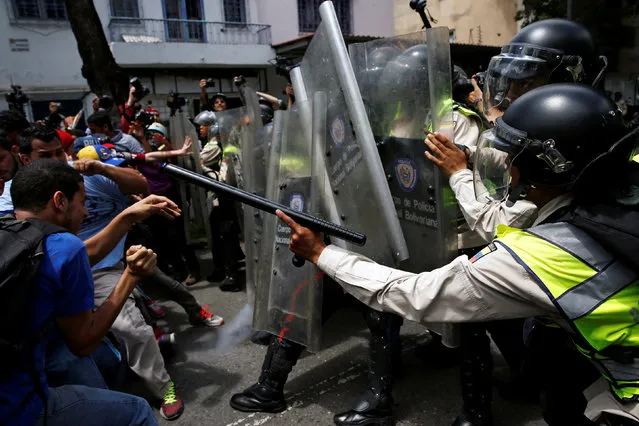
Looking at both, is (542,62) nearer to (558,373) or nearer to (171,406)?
(558,373)

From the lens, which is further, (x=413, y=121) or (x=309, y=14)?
(x=309, y=14)

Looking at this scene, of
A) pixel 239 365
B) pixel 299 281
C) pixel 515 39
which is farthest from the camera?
pixel 239 365

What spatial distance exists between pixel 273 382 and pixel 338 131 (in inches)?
56.6

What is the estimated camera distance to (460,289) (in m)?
1.40

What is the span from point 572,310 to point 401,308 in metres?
0.49

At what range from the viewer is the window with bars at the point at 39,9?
48.5ft

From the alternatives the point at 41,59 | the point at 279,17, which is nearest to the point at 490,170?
the point at 41,59

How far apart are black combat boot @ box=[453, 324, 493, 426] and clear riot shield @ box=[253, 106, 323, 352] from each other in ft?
2.49

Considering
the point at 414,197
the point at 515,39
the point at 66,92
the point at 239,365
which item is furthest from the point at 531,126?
the point at 66,92

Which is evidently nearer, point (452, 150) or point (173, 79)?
point (452, 150)

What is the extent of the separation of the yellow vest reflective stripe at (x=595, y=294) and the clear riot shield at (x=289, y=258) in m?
1.43

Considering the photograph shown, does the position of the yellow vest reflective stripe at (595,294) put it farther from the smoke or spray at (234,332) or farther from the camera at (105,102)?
the camera at (105,102)

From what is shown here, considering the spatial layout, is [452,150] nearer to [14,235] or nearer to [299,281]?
[299,281]

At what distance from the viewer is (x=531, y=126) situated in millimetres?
1413
